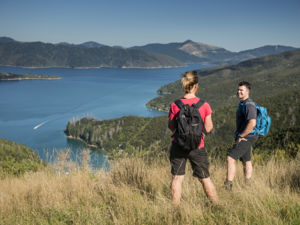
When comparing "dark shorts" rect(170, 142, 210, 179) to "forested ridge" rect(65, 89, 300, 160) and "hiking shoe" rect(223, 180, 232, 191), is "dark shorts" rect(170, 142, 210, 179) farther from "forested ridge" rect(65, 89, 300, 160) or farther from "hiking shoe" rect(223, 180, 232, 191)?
"forested ridge" rect(65, 89, 300, 160)

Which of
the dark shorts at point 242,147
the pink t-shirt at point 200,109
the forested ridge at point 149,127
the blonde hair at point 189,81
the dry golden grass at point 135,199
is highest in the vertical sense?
the blonde hair at point 189,81

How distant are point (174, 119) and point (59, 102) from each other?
166815 millimetres

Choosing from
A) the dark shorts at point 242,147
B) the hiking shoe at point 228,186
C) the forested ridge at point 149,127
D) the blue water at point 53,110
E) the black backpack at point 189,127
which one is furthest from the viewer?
the blue water at point 53,110

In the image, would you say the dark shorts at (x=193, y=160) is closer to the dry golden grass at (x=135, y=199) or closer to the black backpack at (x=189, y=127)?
A: the black backpack at (x=189, y=127)

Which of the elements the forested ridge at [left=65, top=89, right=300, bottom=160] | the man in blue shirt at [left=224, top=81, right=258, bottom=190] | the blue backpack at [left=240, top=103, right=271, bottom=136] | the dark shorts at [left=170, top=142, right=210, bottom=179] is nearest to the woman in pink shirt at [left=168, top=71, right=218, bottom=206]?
the dark shorts at [left=170, top=142, right=210, bottom=179]

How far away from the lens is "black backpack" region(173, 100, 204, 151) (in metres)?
2.78

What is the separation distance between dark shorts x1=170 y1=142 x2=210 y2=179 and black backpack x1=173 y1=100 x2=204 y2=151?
0.16 m

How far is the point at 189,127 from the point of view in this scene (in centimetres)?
278

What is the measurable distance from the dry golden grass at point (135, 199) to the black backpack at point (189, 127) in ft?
2.06

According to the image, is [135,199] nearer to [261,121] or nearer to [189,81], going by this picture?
[189,81]

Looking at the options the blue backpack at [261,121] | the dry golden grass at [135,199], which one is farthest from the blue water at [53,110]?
the blue backpack at [261,121]

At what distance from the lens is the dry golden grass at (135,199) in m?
2.54

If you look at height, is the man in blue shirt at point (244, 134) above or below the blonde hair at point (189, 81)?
below

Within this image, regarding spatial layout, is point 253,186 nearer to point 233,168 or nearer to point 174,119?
point 233,168
